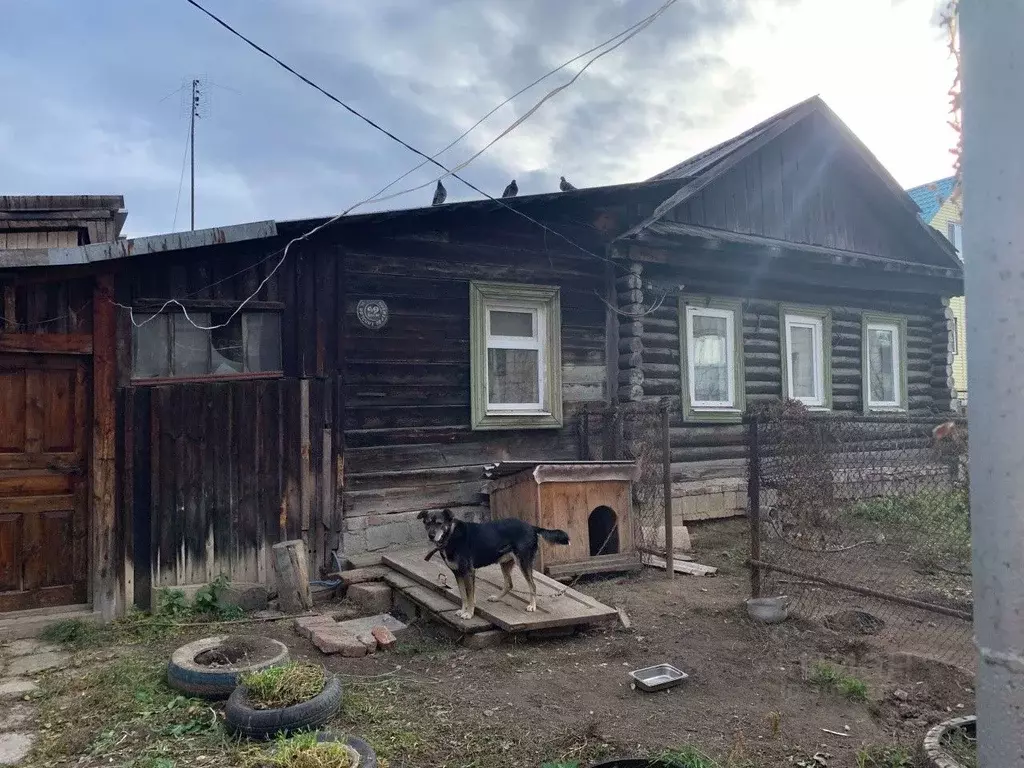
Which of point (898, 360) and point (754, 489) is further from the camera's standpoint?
point (898, 360)

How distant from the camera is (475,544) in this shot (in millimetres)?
6039

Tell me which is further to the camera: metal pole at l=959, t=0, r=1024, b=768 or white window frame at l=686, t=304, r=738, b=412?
white window frame at l=686, t=304, r=738, b=412

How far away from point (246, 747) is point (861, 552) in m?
7.58

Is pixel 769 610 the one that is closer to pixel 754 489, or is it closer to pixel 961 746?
pixel 754 489

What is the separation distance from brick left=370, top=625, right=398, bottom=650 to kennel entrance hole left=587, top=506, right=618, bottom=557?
2834 mm

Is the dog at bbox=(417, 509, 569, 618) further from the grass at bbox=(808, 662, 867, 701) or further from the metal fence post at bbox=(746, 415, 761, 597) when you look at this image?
the grass at bbox=(808, 662, 867, 701)

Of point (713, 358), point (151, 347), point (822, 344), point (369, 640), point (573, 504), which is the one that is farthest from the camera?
point (822, 344)

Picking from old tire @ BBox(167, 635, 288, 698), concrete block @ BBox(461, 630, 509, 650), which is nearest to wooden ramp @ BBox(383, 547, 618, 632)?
concrete block @ BBox(461, 630, 509, 650)

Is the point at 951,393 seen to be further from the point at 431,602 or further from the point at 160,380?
the point at 160,380

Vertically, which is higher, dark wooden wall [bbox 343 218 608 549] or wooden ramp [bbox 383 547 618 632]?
dark wooden wall [bbox 343 218 608 549]

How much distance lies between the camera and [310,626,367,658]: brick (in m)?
5.62

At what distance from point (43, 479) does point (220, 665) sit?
3.11m

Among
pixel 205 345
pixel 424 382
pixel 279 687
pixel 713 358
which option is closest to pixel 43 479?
pixel 205 345

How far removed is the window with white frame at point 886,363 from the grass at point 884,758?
9.55 m
